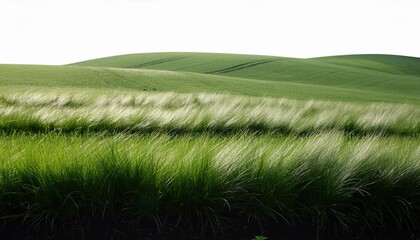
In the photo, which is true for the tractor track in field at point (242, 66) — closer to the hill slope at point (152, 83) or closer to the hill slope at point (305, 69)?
the hill slope at point (305, 69)

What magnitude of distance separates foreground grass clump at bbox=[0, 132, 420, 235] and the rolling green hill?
60.5 feet

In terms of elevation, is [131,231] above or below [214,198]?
below

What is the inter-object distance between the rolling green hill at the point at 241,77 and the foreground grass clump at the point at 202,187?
18448mm

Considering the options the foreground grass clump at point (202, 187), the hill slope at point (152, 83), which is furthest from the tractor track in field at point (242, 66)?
the foreground grass clump at point (202, 187)

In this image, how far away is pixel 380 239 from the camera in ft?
10.3

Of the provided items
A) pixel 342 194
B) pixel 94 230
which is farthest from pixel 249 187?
pixel 94 230

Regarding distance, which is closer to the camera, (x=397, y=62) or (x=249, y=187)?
(x=249, y=187)

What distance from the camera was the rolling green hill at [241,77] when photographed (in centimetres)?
2805

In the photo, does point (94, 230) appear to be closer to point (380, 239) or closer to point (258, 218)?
point (258, 218)

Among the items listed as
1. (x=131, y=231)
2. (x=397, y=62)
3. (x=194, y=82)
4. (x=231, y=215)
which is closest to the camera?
(x=131, y=231)

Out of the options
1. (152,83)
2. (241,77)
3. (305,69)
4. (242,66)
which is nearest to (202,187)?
(152,83)

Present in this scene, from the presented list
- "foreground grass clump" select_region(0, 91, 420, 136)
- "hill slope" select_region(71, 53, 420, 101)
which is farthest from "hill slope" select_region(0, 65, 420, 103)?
"foreground grass clump" select_region(0, 91, 420, 136)

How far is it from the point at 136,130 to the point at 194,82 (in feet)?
82.5

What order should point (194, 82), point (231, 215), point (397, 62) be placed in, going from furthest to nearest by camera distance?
1. point (397, 62)
2. point (194, 82)
3. point (231, 215)
